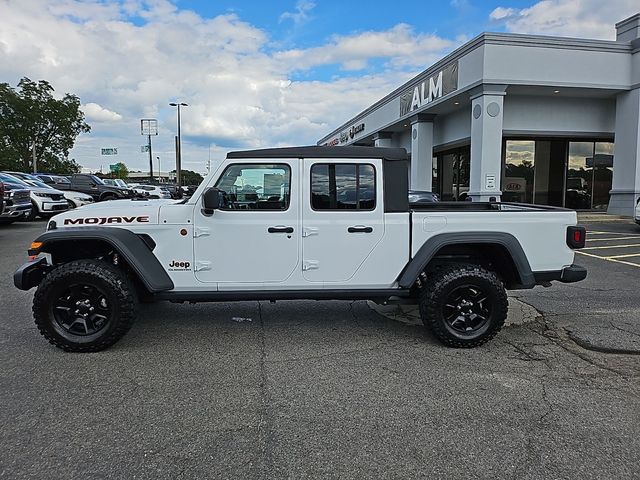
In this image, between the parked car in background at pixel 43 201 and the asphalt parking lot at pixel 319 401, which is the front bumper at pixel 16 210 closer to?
the parked car in background at pixel 43 201

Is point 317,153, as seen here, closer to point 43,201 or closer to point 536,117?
point 43,201

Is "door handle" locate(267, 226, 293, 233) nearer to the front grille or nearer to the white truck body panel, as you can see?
the white truck body panel

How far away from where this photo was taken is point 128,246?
177 inches

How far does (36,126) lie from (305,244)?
5362 centimetres

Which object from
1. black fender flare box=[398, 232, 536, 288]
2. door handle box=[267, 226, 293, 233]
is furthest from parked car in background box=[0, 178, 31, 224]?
black fender flare box=[398, 232, 536, 288]

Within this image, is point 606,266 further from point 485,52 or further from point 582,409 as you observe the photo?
point 485,52

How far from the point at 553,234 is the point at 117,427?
13.8 ft

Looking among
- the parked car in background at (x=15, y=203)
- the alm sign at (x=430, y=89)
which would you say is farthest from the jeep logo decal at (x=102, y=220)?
the alm sign at (x=430, y=89)

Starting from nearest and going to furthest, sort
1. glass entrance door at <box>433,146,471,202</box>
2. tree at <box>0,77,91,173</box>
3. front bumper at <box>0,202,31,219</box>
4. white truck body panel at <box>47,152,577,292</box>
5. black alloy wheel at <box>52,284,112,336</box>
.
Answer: black alloy wheel at <box>52,284,112,336</box>, white truck body panel at <box>47,152,577,292</box>, front bumper at <box>0,202,31,219</box>, glass entrance door at <box>433,146,471,202</box>, tree at <box>0,77,91,173</box>

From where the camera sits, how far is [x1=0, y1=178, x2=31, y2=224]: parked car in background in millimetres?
13820

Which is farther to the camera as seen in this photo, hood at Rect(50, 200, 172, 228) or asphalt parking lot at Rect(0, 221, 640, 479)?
hood at Rect(50, 200, 172, 228)

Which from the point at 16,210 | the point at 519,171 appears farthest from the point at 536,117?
the point at 16,210

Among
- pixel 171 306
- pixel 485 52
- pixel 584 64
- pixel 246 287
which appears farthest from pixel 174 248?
pixel 584 64

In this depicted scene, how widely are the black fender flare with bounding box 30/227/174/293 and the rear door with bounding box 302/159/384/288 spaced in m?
1.37
